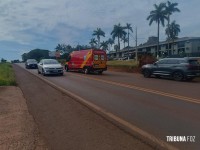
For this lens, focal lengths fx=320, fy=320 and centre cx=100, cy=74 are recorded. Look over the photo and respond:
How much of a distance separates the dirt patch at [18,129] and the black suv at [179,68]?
552 inches

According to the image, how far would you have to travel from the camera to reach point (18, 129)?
816cm

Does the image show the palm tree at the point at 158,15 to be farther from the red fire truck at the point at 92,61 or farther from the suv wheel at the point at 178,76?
the suv wheel at the point at 178,76

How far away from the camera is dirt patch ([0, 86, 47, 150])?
6668mm

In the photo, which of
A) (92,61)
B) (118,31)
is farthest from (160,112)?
(118,31)

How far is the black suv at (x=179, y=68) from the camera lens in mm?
23031

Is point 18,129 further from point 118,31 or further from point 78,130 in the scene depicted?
point 118,31

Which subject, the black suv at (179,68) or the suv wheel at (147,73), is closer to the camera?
the black suv at (179,68)

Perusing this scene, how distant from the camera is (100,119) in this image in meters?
9.12

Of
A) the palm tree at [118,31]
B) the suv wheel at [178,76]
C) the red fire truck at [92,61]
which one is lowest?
the suv wheel at [178,76]

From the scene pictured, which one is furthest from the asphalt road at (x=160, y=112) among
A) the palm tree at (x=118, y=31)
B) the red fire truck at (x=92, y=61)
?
the palm tree at (x=118, y=31)

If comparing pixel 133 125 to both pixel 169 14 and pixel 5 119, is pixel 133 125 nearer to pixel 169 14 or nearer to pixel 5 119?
pixel 5 119

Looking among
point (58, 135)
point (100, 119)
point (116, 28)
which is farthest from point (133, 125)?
point (116, 28)

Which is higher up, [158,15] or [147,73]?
[158,15]

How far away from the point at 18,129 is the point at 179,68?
56.7 feet
